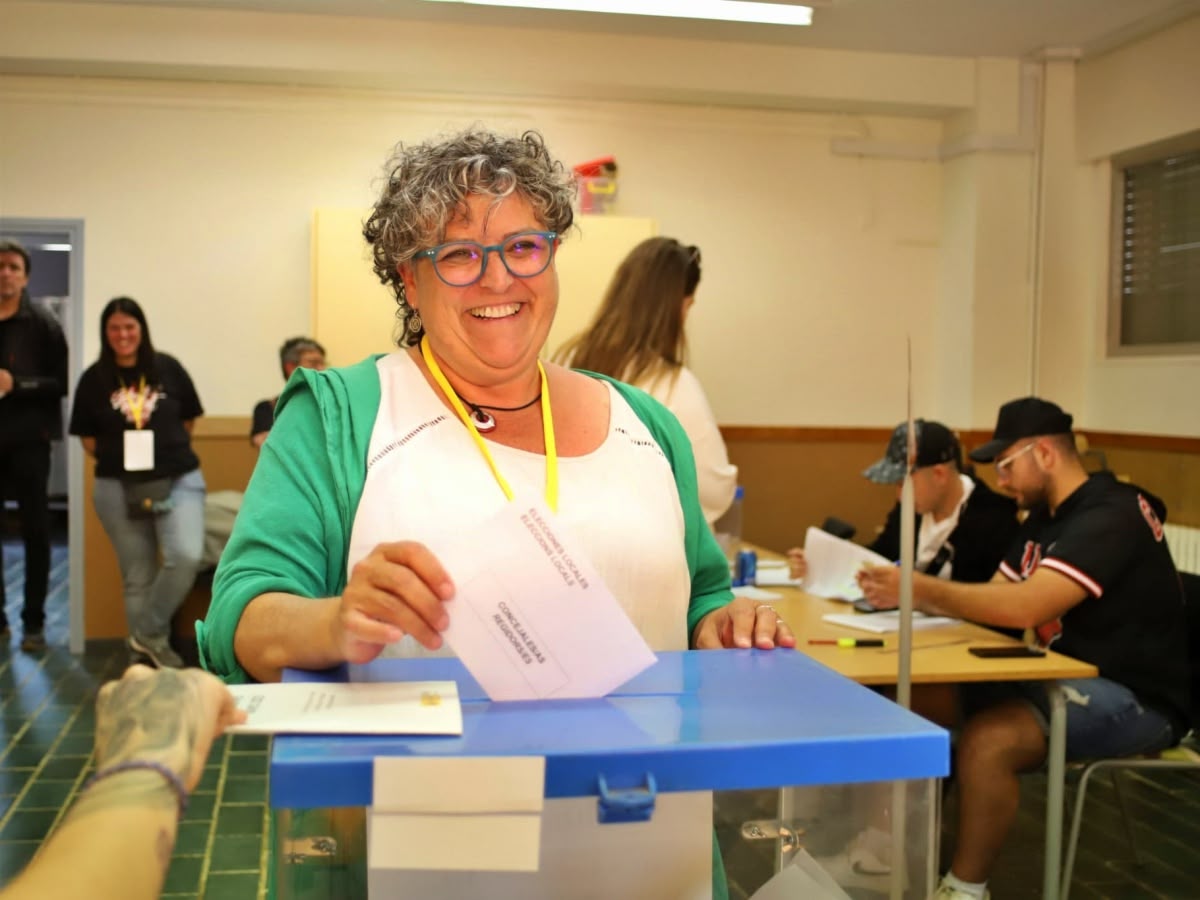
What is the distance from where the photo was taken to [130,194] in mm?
5953

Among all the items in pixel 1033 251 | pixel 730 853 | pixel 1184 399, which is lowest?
pixel 730 853

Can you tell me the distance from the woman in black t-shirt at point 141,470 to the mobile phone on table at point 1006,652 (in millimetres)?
3809

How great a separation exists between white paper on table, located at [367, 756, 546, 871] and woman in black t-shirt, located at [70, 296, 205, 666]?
488 centimetres

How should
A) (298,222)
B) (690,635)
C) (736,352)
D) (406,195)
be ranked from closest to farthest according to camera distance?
(406,195) → (690,635) → (298,222) → (736,352)

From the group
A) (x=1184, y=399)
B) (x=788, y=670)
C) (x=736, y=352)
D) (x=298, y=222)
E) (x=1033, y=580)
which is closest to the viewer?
(x=788, y=670)

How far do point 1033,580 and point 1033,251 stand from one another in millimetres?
3996

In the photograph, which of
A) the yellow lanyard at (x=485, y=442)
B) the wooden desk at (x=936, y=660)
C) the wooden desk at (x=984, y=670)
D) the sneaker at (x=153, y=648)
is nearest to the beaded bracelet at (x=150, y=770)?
the yellow lanyard at (x=485, y=442)

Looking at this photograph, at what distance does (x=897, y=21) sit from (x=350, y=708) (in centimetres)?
549

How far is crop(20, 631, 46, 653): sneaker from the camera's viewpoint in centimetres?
581

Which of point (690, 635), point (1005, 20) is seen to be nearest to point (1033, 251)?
point (1005, 20)

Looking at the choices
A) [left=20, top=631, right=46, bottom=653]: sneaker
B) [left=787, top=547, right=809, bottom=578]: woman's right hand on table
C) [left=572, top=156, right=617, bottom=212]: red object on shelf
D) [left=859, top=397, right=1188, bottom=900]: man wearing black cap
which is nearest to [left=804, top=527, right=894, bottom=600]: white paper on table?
[left=787, top=547, right=809, bottom=578]: woman's right hand on table

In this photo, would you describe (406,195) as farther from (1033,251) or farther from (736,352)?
(1033,251)

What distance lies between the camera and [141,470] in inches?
211

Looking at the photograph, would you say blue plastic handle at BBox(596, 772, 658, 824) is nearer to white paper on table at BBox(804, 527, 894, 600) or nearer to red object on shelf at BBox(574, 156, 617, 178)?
white paper on table at BBox(804, 527, 894, 600)
